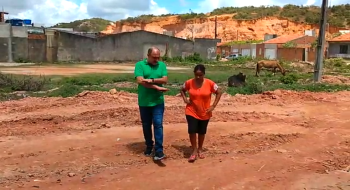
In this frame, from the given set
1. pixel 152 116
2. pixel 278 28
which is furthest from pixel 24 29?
pixel 278 28

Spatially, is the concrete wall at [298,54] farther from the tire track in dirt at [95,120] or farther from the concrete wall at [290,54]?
the tire track in dirt at [95,120]

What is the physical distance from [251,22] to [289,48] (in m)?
28.2

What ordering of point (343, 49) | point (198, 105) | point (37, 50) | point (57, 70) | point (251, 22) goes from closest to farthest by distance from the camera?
point (198, 105) < point (57, 70) < point (37, 50) < point (343, 49) < point (251, 22)

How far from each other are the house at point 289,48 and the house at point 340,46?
109 inches

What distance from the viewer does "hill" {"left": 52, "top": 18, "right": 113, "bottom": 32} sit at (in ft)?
344

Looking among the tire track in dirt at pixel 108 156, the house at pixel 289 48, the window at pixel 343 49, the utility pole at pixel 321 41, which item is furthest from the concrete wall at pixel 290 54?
the tire track in dirt at pixel 108 156

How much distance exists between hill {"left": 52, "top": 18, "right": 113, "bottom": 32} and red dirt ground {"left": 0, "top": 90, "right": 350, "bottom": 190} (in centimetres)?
9566

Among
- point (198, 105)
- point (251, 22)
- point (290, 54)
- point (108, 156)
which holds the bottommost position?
point (108, 156)

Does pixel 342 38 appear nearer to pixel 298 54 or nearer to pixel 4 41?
pixel 298 54

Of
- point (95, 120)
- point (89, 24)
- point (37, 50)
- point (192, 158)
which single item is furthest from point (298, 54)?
point (89, 24)

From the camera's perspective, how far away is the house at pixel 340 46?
5019 cm

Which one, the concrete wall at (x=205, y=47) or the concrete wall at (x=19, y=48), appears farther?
the concrete wall at (x=205, y=47)

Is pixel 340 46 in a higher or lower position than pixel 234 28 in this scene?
lower

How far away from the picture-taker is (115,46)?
46219 millimetres
